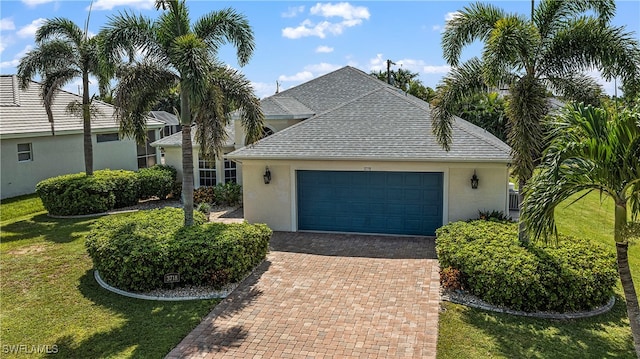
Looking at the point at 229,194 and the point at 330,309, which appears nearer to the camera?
the point at 330,309

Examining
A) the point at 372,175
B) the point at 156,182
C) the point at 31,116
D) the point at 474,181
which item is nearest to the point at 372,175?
the point at 372,175

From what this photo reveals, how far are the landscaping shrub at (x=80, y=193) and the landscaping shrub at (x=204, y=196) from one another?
311 centimetres

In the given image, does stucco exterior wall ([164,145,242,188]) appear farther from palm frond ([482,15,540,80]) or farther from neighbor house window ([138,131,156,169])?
palm frond ([482,15,540,80])

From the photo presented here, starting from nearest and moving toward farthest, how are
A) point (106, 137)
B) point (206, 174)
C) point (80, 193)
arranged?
point (80, 193)
point (206, 174)
point (106, 137)

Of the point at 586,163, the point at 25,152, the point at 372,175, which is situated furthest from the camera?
the point at 25,152

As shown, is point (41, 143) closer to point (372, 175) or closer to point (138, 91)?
point (138, 91)

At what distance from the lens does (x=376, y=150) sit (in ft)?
48.4

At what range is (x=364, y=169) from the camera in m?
15.0

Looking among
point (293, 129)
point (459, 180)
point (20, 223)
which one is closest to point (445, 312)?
point (459, 180)

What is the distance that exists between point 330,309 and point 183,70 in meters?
6.17

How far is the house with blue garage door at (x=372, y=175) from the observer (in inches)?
559

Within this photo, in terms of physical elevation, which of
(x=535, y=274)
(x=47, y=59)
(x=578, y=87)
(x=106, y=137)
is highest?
(x=47, y=59)

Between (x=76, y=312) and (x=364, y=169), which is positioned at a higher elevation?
(x=364, y=169)

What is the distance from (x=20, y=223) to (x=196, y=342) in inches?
502
